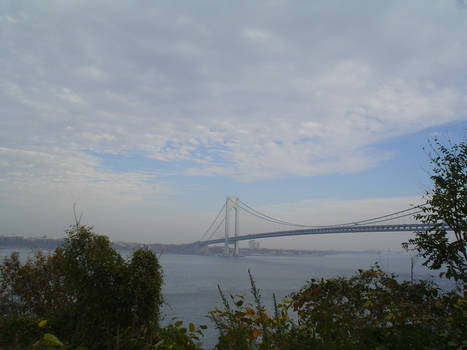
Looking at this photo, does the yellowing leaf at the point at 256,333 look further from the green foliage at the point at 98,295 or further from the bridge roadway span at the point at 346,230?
the bridge roadway span at the point at 346,230

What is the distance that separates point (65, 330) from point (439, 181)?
651 centimetres

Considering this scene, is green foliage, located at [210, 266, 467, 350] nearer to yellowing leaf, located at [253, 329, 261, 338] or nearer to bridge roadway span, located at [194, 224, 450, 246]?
yellowing leaf, located at [253, 329, 261, 338]

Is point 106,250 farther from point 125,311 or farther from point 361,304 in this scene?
point 361,304

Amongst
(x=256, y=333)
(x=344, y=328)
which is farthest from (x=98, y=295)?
(x=344, y=328)

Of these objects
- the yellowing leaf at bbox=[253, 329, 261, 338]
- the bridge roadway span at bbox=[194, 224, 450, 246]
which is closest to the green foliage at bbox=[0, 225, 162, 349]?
the yellowing leaf at bbox=[253, 329, 261, 338]

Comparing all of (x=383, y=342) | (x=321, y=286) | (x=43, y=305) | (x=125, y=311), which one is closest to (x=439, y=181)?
(x=321, y=286)

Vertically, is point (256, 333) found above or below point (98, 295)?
above

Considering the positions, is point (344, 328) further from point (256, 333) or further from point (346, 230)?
point (346, 230)

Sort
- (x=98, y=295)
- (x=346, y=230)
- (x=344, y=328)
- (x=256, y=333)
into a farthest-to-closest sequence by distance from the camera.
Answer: (x=346, y=230)
(x=98, y=295)
(x=344, y=328)
(x=256, y=333)

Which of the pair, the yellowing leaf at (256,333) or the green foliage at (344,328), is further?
the yellowing leaf at (256,333)

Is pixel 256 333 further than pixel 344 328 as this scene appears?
No

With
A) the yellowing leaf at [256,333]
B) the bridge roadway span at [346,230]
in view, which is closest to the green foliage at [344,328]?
the yellowing leaf at [256,333]

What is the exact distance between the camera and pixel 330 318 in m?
1.93

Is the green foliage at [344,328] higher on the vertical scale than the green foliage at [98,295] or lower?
higher
